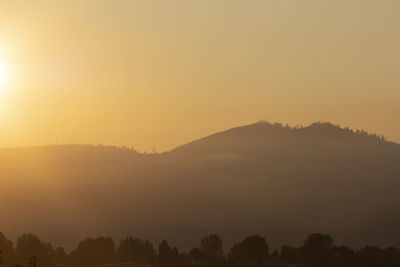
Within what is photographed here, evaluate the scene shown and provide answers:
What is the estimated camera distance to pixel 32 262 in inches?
3494
